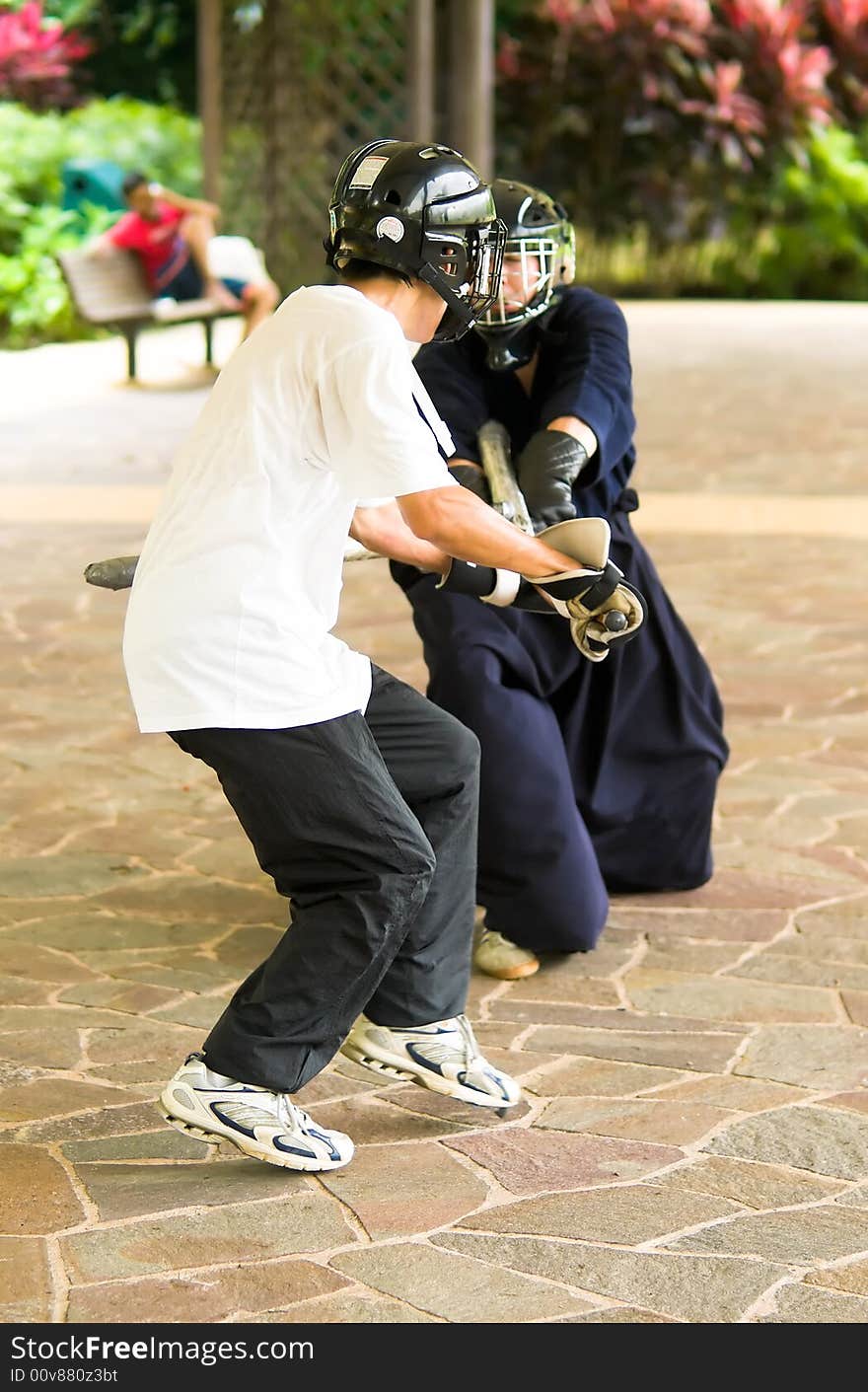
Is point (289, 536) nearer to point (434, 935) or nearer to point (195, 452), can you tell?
point (195, 452)

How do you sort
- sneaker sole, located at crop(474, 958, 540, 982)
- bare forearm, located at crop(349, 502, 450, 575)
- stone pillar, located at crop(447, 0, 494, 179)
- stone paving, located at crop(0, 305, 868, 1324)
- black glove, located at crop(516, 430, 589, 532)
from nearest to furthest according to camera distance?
stone paving, located at crop(0, 305, 868, 1324)
bare forearm, located at crop(349, 502, 450, 575)
black glove, located at crop(516, 430, 589, 532)
sneaker sole, located at crop(474, 958, 540, 982)
stone pillar, located at crop(447, 0, 494, 179)

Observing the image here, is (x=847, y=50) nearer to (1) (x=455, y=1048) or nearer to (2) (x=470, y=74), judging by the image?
(2) (x=470, y=74)

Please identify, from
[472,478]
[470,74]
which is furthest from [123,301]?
[472,478]

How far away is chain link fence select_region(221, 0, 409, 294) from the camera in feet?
56.9

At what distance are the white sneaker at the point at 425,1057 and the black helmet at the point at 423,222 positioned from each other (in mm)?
1254

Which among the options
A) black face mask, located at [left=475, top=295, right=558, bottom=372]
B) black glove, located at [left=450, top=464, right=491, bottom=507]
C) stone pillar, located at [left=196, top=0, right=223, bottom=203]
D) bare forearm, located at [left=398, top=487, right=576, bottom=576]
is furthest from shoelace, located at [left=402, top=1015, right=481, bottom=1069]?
stone pillar, located at [left=196, top=0, right=223, bottom=203]

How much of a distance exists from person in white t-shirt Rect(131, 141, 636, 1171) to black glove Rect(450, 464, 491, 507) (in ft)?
2.70

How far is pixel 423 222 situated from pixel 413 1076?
150 cm

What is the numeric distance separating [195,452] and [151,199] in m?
12.0

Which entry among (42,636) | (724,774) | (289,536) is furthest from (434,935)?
(42,636)

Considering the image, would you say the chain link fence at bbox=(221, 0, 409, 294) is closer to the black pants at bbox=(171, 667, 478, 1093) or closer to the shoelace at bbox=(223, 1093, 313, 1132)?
the black pants at bbox=(171, 667, 478, 1093)

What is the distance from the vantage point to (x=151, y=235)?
14.3 metres

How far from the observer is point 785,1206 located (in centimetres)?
314

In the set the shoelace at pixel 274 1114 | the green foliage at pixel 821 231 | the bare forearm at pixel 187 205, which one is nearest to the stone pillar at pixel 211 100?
the bare forearm at pixel 187 205
